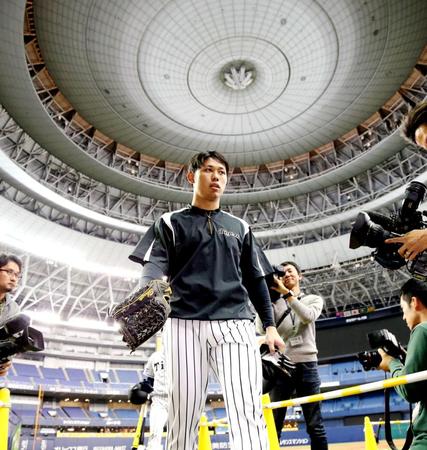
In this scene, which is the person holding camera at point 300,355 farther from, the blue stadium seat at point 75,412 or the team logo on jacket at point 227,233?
the blue stadium seat at point 75,412

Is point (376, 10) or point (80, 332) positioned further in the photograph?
point (80, 332)

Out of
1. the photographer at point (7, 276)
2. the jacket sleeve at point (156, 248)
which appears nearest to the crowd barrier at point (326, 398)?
the jacket sleeve at point (156, 248)

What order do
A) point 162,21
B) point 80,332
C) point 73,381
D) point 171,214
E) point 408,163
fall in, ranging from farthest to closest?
point 80,332, point 73,381, point 408,163, point 162,21, point 171,214

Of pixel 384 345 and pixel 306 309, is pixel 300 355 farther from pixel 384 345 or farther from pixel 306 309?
pixel 384 345

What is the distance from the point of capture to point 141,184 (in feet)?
86.5

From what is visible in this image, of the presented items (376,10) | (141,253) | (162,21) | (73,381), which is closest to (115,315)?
(141,253)

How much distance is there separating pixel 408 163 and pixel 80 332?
29.2 metres

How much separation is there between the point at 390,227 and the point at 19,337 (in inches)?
116

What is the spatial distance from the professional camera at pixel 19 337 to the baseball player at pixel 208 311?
1238mm

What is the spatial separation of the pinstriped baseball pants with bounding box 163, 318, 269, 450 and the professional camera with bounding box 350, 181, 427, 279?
99 centimetres

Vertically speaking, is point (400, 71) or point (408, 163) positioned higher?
point (400, 71)

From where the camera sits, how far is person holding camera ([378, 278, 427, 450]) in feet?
7.54

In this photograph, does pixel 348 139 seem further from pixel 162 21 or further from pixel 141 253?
pixel 141 253

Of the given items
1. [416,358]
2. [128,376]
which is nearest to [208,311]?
[416,358]
